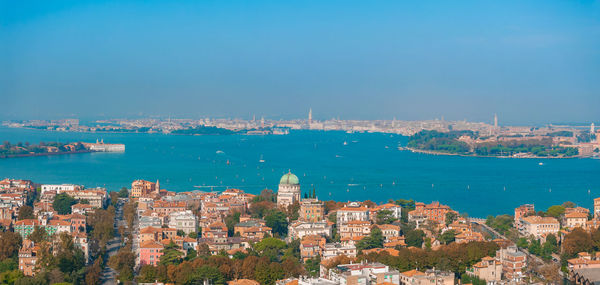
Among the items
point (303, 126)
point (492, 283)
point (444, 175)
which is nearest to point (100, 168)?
point (444, 175)

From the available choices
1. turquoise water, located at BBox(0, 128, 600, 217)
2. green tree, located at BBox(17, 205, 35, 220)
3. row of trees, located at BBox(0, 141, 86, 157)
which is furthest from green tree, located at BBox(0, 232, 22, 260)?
row of trees, located at BBox(0, 141, 86, 157)

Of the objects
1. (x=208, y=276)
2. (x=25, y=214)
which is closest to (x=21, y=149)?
(x=25, y=214)

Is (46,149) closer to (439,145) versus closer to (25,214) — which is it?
(439,145)

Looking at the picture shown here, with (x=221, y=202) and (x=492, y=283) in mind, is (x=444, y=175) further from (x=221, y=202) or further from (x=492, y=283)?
(x=492, y=283)

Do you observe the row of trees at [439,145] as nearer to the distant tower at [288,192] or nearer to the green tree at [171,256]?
the distant tower at [288,192]

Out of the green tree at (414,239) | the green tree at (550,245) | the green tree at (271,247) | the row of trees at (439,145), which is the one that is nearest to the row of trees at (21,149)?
the row of trees at (439,145)

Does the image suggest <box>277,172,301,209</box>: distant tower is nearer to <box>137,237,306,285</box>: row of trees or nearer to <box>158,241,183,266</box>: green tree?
<box>137,237,306,285</box>: row of trees
